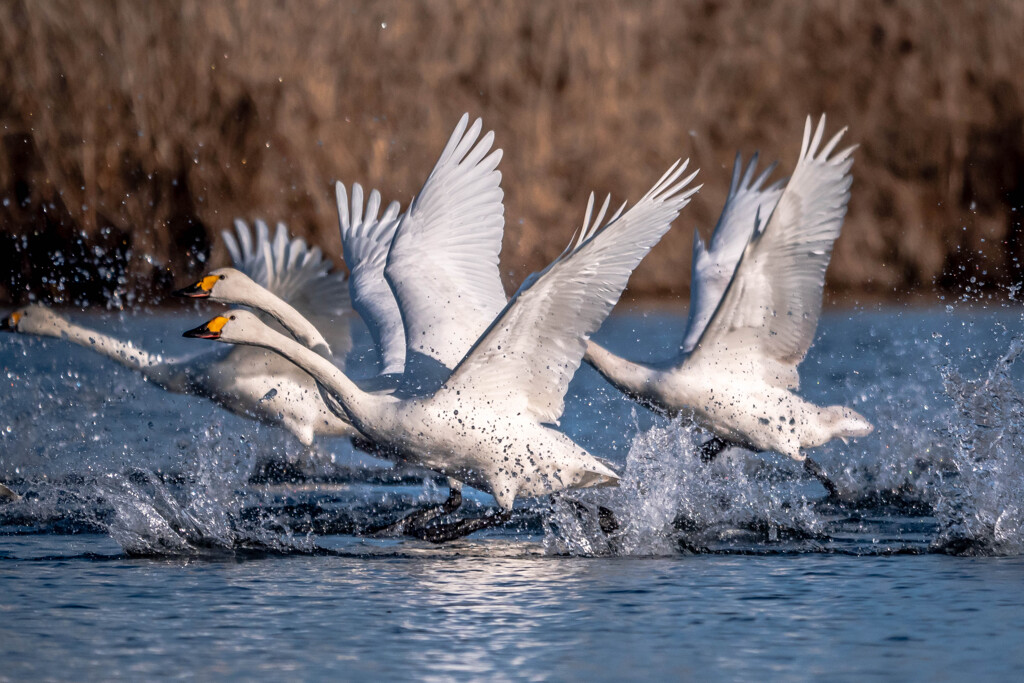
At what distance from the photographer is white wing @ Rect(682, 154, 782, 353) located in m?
9.79

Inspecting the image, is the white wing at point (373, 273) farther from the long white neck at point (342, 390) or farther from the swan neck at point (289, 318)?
the long white neck at point (342, 390)

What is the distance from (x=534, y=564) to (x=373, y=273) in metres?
3.19

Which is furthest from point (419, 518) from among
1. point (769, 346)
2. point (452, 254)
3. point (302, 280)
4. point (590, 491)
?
point (302, 280)

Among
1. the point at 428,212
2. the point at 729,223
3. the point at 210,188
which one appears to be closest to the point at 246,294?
the point at 428,212

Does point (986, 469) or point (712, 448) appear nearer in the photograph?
point (986, 469)

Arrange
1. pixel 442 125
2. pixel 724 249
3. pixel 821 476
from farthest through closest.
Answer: pixel 442 125
pixel 724 249
pixel 821 476

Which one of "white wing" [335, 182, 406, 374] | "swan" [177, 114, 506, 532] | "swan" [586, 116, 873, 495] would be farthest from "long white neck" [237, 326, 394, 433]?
"swan" [586, 116, 873, 495]

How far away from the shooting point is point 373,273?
9750 mm

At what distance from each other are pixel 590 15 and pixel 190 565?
42.3 feet

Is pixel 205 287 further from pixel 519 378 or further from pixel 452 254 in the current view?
pixel 519 378

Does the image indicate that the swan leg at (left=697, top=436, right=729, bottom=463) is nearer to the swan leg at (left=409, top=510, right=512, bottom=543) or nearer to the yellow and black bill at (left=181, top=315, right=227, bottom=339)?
the swan leg at (left=409, top=510, right=512, bottom=543)

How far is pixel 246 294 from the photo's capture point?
8500 mm

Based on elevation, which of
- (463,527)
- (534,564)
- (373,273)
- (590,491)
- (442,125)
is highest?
(442,125)

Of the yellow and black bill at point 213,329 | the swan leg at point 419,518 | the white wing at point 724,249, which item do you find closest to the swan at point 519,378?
the yellow and black bill at point 213,329
